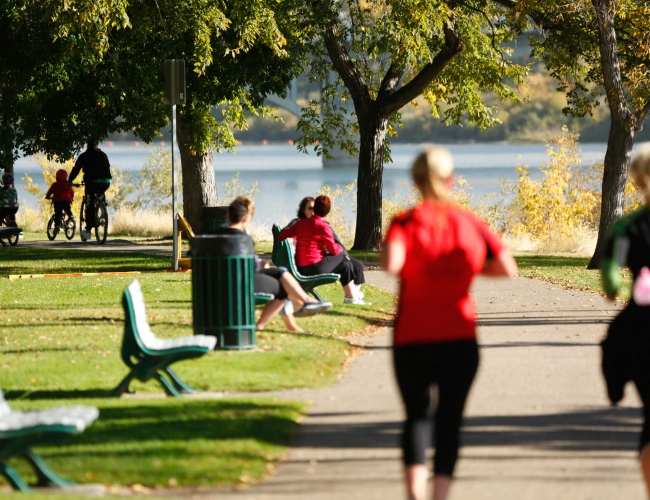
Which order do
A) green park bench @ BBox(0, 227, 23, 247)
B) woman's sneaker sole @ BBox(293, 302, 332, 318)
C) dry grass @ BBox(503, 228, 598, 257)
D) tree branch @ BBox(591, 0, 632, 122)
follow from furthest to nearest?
1. dry grass @ BBox(503, 228, 598, 257)
2. green park bench @ BBox(0, 227, 23, 247)
3. tree branch @ BBox(591, 0, 632, 122)
4. woman's sneaker sole @ BBox(293, 302, 332, 318)

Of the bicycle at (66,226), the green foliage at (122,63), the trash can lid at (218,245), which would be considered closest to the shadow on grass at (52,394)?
the trash can lid at (218,245)

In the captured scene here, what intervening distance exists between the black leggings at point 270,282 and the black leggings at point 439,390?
5.68m

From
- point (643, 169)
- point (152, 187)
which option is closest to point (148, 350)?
point (643, 169)

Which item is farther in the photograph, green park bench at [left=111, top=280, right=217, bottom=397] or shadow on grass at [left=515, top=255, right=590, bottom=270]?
shadow on grass at [left=515, top=255, right=590, bottom=270]

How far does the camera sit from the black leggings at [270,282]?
10.3 metres

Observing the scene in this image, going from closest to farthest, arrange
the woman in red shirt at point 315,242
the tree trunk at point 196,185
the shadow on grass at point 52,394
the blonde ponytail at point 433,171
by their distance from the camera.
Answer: the blonde ponytail at point 433,171, the shadow on grass at point 52,394, the woman in red shirt at point 315,242, the tree trunk at point 196,185

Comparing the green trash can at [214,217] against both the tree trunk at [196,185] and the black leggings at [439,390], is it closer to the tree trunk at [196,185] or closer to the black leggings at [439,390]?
the tree trunk at [196,185]

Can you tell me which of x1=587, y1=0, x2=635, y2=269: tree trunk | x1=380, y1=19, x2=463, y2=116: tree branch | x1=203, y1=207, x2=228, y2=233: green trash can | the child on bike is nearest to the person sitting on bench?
x1=203, y1=207, x2=228, y2=233: green trash can

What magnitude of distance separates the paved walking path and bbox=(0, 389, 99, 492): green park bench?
0.54 meters

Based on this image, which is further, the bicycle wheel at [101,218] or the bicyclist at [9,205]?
the bicyclist at [9,205]

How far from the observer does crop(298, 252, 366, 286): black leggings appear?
40.7 feet

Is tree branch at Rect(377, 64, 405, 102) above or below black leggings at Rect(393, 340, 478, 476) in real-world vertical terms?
above

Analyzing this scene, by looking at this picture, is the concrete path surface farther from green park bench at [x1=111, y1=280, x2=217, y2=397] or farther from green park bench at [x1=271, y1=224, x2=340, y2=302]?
green park bench at [x1=271, y1=224, x2=340, y2=302]

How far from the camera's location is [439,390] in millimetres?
4664
